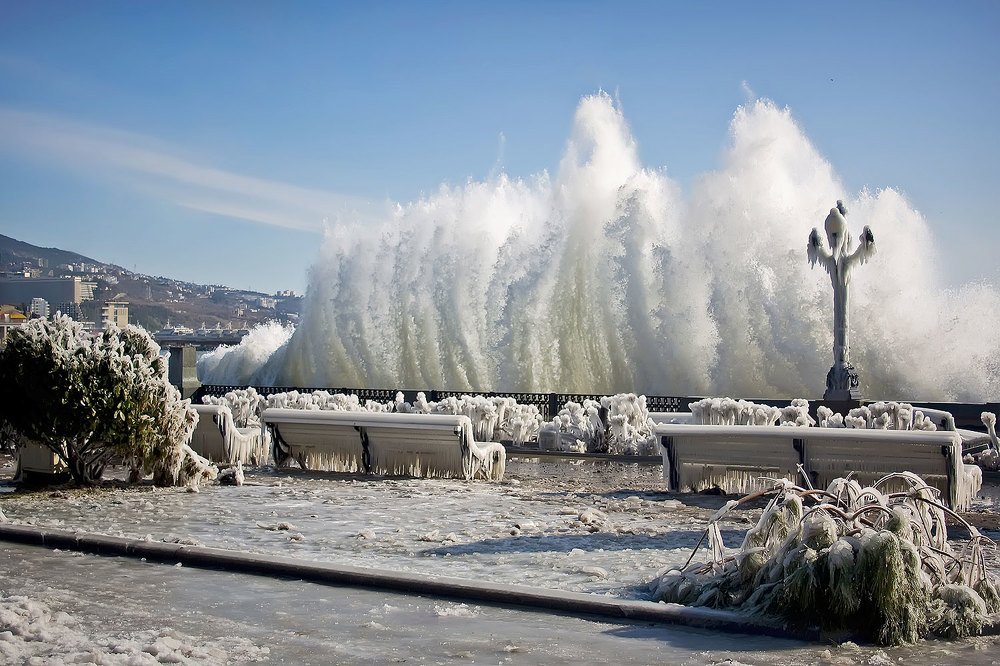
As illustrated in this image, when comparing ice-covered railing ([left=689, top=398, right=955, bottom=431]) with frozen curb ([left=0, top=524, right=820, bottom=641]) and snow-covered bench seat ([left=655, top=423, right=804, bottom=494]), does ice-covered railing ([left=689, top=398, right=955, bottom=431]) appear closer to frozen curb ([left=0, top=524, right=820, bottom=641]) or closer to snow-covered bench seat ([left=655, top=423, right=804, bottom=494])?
snow-covered bench seat ([left=655, top=423, right=804, bottom=494])

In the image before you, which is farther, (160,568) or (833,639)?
(160,568)

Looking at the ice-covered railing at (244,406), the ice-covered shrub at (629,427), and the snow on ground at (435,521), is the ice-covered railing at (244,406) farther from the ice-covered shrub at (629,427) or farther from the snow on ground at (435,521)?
the ice-covered shrub at (629,427)

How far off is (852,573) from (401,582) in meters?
2.77

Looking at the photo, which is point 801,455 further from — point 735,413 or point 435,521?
point 735,413

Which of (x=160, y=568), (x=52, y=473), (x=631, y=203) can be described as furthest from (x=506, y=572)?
(x=631, y=203)

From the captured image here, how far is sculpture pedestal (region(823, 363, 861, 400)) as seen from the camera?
70.1 feet

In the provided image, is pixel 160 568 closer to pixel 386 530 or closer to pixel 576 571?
pixel 386 530

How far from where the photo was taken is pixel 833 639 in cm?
566

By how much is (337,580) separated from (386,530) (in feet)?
7.06

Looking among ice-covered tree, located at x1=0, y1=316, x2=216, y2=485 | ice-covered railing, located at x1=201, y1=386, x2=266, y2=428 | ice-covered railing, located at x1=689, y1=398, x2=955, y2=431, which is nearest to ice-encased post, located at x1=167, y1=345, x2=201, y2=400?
ice-covered railing, located at x1=201, y1=386, x2=266, y2=428

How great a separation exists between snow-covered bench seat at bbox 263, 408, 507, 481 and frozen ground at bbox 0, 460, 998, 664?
17.4 inches

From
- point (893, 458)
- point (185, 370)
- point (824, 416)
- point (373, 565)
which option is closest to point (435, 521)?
point (373, 565)

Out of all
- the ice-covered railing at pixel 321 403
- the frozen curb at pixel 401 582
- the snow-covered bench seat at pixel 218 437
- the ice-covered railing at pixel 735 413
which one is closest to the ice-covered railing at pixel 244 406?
the ice-covered railing at pixel 321 403

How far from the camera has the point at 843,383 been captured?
2139cm
